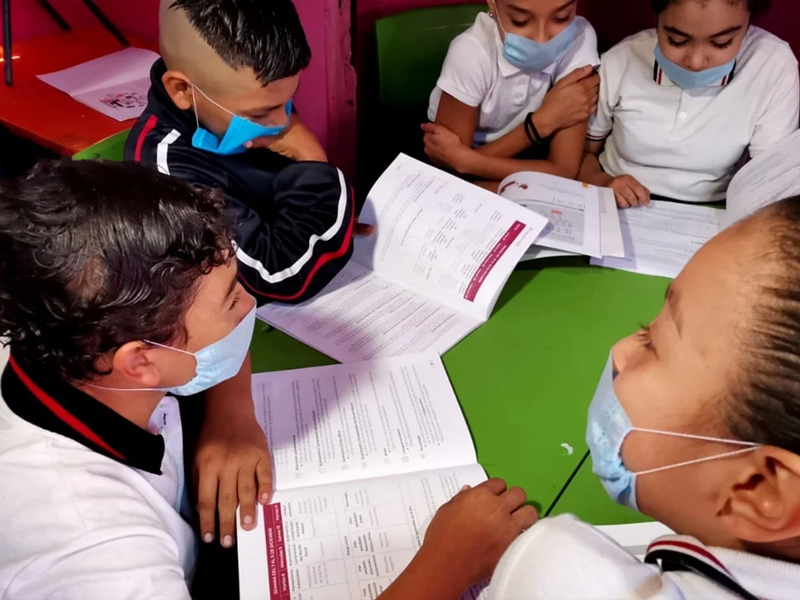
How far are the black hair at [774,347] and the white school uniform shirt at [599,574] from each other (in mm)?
106

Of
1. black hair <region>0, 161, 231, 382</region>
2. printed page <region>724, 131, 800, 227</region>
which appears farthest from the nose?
black hair <region>0, 161, 231, 382</region>

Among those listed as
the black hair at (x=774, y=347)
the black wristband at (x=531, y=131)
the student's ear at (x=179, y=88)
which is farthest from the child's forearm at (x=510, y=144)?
the black hair at (x=774, y=347)

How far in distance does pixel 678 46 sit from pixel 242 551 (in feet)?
4.05

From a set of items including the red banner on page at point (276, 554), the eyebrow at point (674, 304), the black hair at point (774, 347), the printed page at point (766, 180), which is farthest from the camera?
the printed page at point (766, 180)

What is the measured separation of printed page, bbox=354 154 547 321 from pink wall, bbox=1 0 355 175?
0.46 metres

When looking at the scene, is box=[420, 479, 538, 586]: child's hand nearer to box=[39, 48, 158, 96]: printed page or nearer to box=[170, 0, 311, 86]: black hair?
box=[170, 0, 311, 86]: black hair

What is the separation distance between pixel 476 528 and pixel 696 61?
3.52ft

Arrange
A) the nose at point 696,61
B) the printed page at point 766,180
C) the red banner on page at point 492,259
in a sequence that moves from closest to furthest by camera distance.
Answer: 1. the red banner on page at point 492,259
2. the printed page at point 766,180
3. the nose at point 696,61

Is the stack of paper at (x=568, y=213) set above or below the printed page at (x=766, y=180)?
below

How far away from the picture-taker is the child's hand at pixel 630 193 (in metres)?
1.35

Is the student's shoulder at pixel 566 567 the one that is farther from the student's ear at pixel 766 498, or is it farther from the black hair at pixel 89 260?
the black hair at pixel 89 260

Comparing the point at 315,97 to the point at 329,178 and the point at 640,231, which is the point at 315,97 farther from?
the point at 640,231

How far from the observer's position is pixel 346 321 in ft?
3.55

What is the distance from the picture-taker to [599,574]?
0.54 meters
